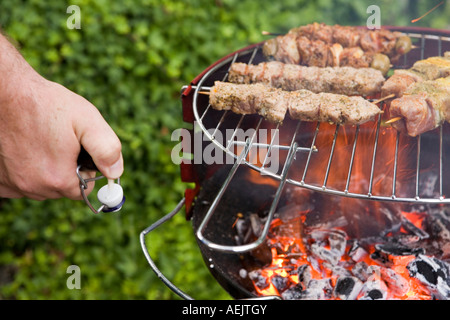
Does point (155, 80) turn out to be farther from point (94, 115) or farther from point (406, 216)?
point (406, 216)

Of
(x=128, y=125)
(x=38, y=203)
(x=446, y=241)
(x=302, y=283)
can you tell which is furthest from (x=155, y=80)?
(x=446, y=241)

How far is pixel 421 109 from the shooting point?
2.22 m

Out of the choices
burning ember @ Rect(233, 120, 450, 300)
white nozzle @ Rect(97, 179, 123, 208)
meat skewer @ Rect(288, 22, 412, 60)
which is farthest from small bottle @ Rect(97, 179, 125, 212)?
meat skewer @ Rect(288, 22, 412, 60)

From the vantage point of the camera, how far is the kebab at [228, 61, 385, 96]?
8.46 ft

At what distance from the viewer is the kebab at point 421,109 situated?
2.23 m

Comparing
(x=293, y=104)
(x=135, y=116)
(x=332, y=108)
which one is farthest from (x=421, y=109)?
(x=135, y=116)

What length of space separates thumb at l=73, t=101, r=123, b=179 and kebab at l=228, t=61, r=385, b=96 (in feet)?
Result: 3.04

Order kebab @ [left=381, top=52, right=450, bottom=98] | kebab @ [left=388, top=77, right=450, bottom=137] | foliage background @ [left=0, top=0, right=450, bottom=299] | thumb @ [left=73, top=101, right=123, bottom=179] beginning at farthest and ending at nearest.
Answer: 1. foliage background @ [left=0, top=0, right=450, bottom=299]
2. kebab @ [left=381, top=52, right=450, bottom=98]
3. kebab @ [left=388, top=77, right=450, bottom=137]
4. thumb @ [left=73, top=101, right=123, bottom=179]

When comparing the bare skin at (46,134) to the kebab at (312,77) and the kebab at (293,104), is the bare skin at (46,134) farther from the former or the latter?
the kebab at (312,77)

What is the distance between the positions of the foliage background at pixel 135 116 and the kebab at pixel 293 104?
2.01 metres

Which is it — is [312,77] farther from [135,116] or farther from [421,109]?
[135,116]

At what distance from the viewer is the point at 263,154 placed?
283cm

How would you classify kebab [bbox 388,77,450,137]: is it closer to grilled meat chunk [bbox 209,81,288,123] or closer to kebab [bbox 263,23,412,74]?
kebab [bbox 263,23,412,74]
